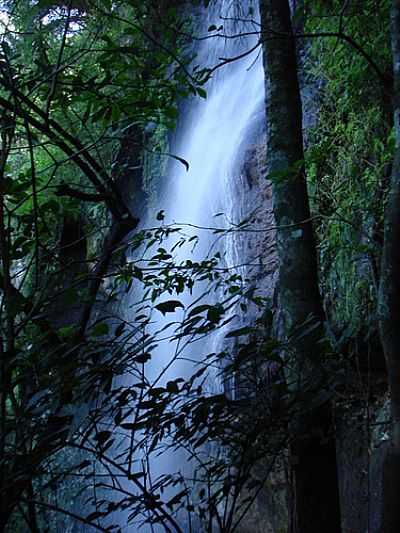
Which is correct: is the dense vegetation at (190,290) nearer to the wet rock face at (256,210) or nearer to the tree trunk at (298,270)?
the tree trunk at (298,270)

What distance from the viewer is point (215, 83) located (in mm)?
8031

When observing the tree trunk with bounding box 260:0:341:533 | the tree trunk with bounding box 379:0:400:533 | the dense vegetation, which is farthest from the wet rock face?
the tree trunk with bounding box 379:0:400:533

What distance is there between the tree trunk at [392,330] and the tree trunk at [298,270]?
0.21 meters

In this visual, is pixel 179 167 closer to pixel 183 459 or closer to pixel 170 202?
pixel 170 202

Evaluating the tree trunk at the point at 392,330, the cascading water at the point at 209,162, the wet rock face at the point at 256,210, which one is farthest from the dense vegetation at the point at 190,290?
the cascading water at the point at 209,162

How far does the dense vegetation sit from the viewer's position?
1.34 meters

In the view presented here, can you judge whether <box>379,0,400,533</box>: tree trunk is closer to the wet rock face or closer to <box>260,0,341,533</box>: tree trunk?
<box>260,0,341,533</box>: tree trunk

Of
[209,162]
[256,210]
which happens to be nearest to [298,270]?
[256,210]

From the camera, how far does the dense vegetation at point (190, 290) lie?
1338 millimetres

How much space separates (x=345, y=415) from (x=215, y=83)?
5.60m

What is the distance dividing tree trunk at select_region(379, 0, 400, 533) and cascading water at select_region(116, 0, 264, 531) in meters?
3.72

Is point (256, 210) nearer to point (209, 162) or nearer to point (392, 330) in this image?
point (209, 162)

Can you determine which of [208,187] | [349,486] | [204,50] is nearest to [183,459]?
[349,486]

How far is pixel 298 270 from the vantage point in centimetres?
232
